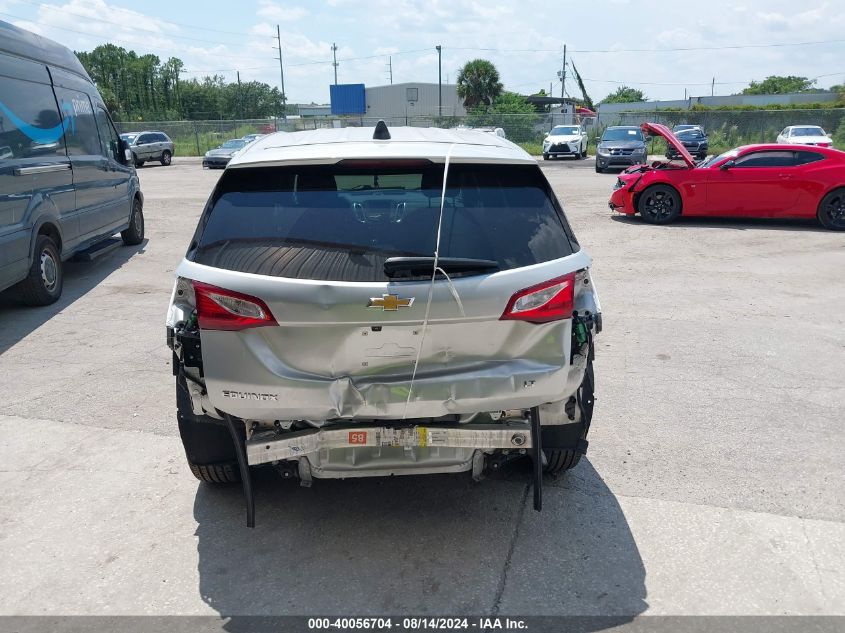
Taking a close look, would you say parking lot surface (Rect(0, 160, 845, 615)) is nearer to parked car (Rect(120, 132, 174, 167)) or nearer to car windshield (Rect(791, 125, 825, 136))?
car windshield (Rect(791, 125, 825, 136))

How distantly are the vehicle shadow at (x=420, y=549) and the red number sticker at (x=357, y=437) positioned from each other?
2.06 ft

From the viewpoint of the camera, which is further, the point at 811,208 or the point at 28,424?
the point at 811,208

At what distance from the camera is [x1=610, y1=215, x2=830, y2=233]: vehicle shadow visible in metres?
13.3

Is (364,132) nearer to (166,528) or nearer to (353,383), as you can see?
(353,383)

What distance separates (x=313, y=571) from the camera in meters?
3.23

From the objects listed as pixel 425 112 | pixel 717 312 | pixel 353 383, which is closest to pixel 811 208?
pixel 717 312

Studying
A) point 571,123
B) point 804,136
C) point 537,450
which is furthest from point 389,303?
point 571,123

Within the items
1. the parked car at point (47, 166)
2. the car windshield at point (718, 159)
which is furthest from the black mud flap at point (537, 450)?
the car windshield at point (718, 159)

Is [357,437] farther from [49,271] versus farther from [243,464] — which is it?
[49,271]

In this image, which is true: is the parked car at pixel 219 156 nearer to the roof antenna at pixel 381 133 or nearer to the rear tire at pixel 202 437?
the roof antenna at pixel 381 133

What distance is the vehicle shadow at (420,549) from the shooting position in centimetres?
302

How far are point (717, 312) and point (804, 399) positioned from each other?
2503 millimetres

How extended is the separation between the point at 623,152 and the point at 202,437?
24.6m

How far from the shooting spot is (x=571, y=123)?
1695 inches
